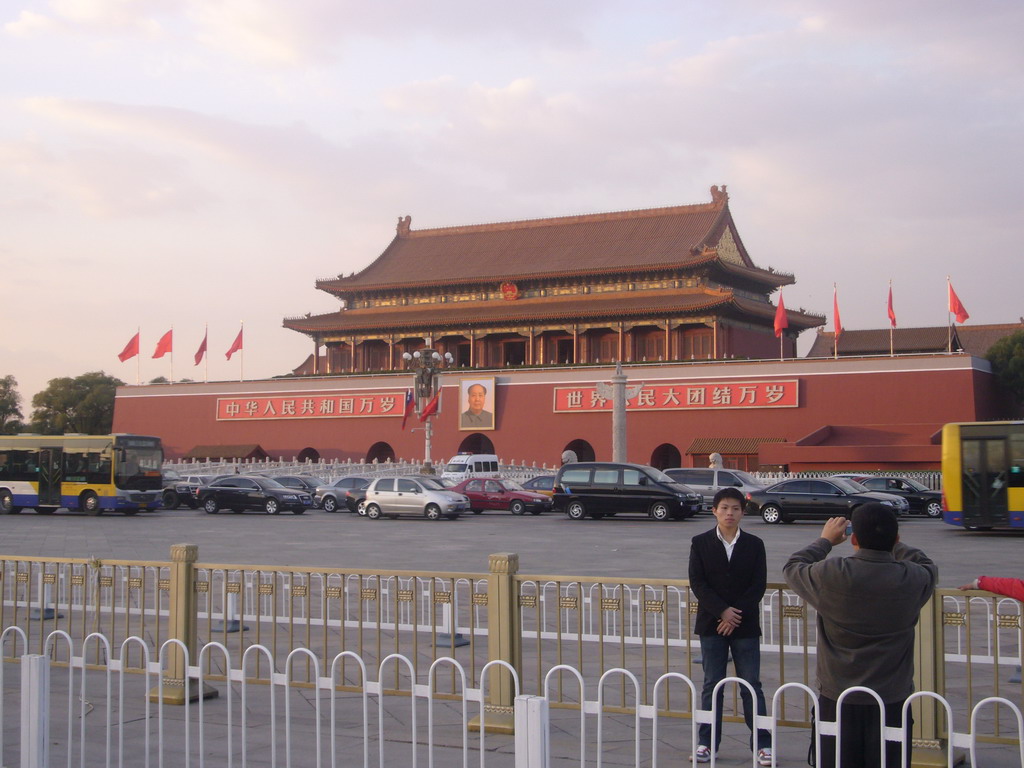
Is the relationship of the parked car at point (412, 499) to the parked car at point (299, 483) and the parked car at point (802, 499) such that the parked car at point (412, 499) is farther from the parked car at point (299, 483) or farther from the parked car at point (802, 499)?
the parked car at point (802, 499)

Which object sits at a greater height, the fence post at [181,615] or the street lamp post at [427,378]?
the street lamp post at [427,378]

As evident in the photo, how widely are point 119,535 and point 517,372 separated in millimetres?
27224

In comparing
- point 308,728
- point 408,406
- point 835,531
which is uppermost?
point 408,406

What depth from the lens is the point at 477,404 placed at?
4725cm

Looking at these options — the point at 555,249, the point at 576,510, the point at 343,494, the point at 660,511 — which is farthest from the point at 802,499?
the point at 555,249

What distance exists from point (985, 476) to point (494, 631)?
17.1 m

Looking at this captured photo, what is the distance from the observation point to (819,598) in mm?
4543

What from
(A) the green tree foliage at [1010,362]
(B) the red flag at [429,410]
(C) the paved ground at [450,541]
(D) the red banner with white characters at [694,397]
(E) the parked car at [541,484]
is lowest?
(C) the paved ground at [450,541]

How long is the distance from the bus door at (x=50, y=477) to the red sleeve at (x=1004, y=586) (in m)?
27.5

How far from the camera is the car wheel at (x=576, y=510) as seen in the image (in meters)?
26.4

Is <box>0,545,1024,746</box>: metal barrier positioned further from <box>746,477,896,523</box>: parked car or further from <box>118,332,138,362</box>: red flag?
<box>118,332,138,362</box>: red flag

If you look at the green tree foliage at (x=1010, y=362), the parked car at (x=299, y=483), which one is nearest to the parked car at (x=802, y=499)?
the parked car at (x=299, y=483)

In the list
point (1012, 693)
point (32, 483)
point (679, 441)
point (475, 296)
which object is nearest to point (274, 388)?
point (475, 296)

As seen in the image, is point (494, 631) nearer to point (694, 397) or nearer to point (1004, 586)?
point (1004, 586)
